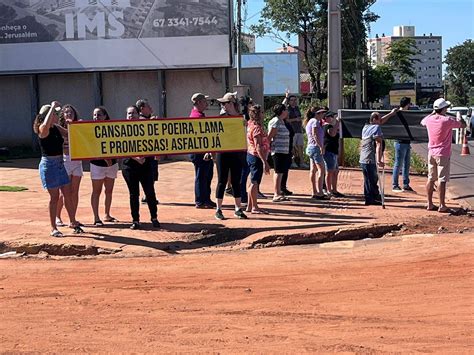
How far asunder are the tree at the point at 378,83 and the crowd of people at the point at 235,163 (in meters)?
54.4

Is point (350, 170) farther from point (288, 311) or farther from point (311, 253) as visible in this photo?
point (288, 311)

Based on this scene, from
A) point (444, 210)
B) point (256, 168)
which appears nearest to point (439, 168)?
point (444, 210)

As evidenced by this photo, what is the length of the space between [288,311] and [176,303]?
1.12m

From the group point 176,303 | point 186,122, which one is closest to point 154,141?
point 186,122

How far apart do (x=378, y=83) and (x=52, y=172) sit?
6157 centimetres

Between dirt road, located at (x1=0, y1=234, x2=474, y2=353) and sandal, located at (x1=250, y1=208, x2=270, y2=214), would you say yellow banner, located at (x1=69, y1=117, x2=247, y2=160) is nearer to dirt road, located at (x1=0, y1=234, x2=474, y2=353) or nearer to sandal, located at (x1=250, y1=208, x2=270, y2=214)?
sandal, located at (x1=250, y1=208, x2=270, y2=214)

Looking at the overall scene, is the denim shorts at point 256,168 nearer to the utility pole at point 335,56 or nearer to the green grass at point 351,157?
the utility pole at point 335,56

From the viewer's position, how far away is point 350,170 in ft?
64.3

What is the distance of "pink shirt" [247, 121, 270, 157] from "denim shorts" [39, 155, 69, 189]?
135 inches

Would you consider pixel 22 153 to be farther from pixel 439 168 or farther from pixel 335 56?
pixel 439 168

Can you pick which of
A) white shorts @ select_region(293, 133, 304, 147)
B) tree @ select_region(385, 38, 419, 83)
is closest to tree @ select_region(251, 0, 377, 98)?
tree @ select_region(385, 38, 419, 83)

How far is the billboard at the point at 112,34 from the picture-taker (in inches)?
933

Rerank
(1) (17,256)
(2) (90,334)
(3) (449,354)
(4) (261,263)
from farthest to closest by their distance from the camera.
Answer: (1) (17,256), (4) (261,263), (2) (90,334), (3) (449,354)

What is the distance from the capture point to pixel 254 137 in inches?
457
